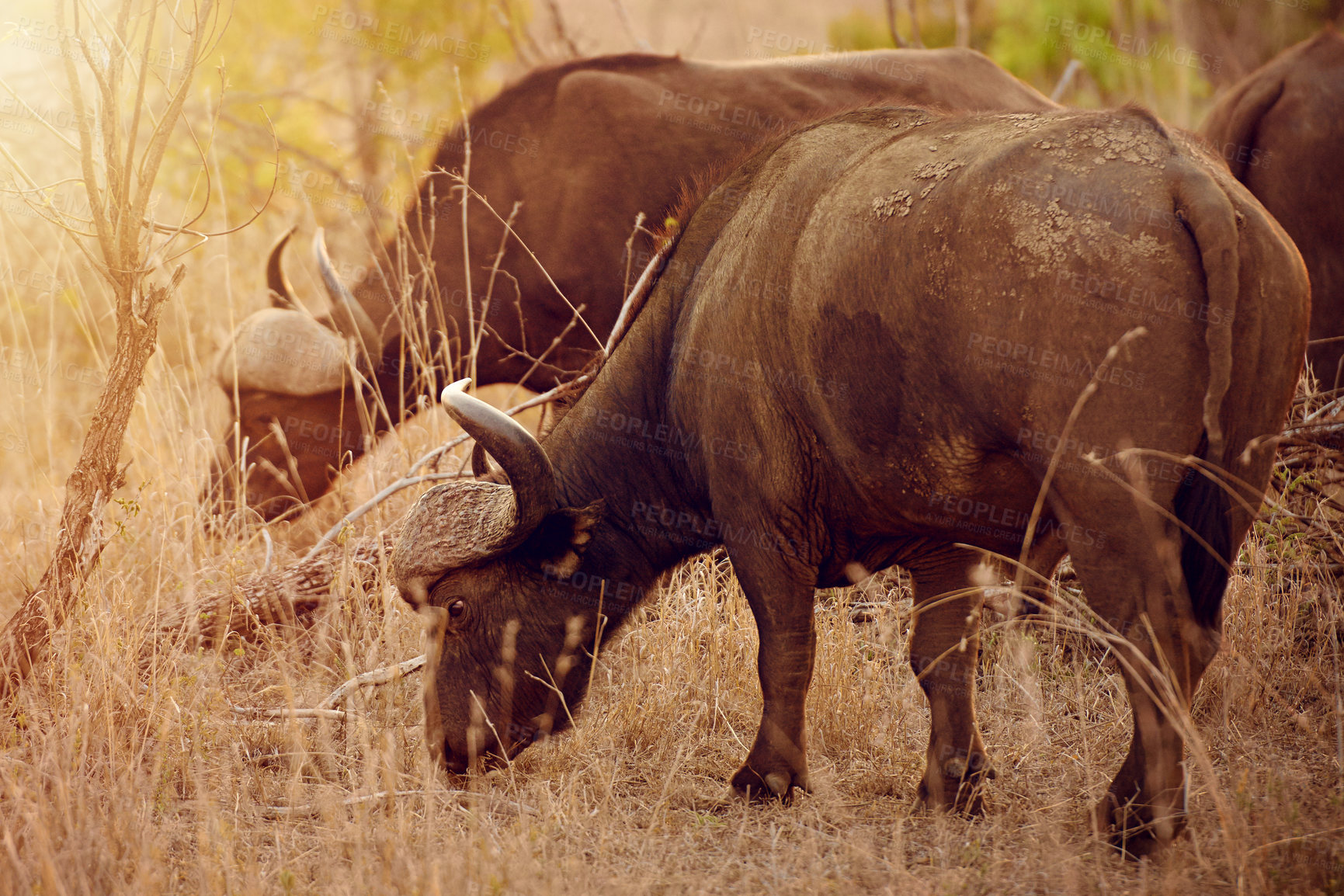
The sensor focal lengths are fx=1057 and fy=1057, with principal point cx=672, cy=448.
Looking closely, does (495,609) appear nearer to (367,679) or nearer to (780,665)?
(367,679)

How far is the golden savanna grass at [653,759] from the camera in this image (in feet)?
8.37

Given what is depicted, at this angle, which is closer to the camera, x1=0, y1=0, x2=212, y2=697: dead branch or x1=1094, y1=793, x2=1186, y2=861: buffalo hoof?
x1=1094, y1=793, x2=1186, y2=861: buffalo hoof

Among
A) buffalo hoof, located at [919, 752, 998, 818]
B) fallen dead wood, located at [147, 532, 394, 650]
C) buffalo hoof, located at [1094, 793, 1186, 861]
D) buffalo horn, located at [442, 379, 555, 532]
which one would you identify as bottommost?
buffalo hoof, located at [919, 752, 998, 818]

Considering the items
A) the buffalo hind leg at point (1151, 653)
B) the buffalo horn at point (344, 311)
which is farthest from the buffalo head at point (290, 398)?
the buffalo hind leg at point (1151, 653)

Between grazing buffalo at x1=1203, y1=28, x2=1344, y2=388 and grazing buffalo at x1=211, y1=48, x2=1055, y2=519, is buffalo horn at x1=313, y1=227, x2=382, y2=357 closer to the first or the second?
grazing buffalo at x1=211, y1=48, x2=1055, y2=519

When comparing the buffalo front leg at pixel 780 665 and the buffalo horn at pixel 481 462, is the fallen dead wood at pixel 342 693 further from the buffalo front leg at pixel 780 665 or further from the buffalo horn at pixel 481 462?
the buffalo front leg at pixel 780 665

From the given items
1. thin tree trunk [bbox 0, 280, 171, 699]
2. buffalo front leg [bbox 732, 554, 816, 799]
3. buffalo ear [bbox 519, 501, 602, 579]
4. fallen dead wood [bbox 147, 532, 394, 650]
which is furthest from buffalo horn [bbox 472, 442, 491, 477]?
thin tree trunk [bbox 0, 280, 171, 699]

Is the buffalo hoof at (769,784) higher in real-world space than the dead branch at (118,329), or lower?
lower

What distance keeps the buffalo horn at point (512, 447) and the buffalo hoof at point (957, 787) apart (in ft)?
4.70

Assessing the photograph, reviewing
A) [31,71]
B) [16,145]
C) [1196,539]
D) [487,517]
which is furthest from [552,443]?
[16,145]

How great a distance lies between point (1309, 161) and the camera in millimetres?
5656

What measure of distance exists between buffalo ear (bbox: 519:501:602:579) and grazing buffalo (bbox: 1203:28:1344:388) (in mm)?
4146

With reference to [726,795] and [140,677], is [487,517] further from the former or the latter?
[140,677]

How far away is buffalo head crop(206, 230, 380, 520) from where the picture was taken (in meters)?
5.70
